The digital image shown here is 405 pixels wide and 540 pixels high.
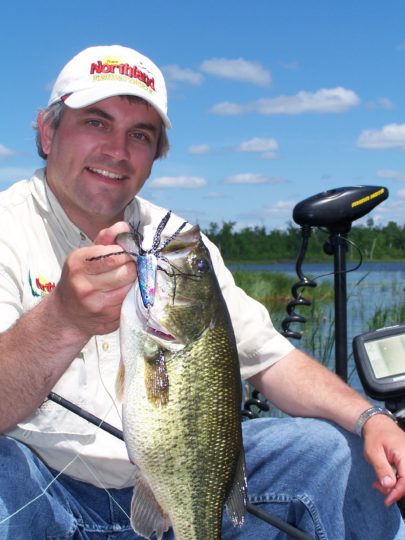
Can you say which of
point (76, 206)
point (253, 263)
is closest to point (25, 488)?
point (76, 206)

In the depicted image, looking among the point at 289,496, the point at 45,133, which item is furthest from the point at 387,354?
the point at 45,133

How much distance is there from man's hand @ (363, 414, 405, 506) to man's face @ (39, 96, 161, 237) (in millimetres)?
1516

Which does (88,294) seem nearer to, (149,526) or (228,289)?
(149,526)

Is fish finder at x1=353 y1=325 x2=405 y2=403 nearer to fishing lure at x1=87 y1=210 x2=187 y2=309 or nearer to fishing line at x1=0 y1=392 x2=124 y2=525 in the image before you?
fishing line at x1=0 y1=392 x2=124 y2=525

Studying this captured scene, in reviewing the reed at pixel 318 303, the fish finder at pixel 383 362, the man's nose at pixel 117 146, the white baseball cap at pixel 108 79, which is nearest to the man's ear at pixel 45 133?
the white baseball cap at pixel 108 79

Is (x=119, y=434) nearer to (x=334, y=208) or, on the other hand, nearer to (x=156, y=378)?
(x=156, y=378)

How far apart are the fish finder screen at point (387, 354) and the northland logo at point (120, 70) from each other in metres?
1.65

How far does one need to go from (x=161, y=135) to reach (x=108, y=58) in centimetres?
47

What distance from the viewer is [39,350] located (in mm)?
2396

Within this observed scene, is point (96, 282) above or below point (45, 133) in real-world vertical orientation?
below

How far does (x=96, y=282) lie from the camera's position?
2.22m

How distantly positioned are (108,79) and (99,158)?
398 mm

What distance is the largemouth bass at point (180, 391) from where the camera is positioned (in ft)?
7.60

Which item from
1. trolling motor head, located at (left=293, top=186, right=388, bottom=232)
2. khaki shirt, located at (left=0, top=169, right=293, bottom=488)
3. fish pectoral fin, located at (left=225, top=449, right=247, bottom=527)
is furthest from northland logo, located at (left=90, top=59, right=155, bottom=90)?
fish pectoral fin, located at (left=225, top=449, right=247, bottom=527)
